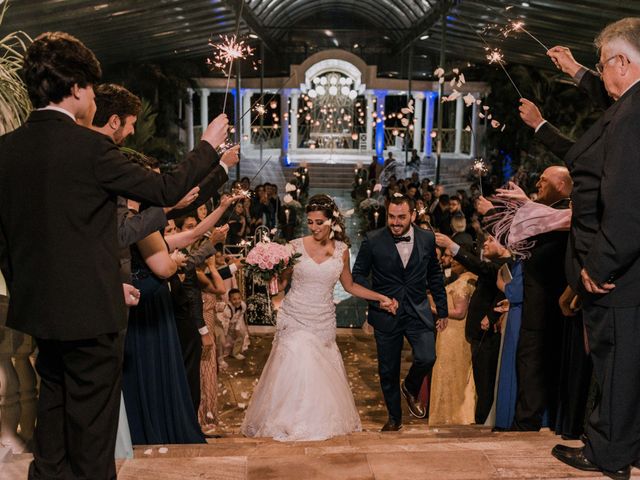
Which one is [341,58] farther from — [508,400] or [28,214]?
[28,214]

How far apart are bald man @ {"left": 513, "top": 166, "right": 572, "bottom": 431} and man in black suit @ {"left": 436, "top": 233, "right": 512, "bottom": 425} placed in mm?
825

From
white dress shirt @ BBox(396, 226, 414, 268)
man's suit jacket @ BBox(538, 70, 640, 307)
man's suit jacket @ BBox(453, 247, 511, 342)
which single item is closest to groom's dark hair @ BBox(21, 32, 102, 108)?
man's suit jacket @ BBox(538, 70, 640, 307)

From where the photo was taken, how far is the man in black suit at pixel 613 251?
253cm

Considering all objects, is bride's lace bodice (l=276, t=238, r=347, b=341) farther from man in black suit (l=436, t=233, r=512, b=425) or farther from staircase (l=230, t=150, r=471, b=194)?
staircase (l=230, t=150, r=471, b=194)

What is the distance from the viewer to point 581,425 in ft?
11.9

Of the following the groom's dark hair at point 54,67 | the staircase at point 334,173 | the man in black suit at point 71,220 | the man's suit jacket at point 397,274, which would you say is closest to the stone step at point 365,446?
the man in black suit at point 71,220

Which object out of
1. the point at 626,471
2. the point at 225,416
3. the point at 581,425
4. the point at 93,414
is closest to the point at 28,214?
the point at 93,414

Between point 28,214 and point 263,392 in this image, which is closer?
point 28,214

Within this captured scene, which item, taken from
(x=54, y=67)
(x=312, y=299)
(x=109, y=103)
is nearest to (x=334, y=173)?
(x=312, y=299)

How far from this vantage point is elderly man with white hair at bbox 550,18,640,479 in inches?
99.7

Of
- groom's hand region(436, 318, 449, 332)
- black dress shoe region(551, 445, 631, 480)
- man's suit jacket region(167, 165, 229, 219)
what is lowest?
black dress shoe region(551, 445, 631, 480)

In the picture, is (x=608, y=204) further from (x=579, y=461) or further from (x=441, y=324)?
(x=441, y=324)

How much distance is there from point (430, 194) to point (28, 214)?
11497 millimetres

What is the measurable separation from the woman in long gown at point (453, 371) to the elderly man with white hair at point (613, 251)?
2530 mm
